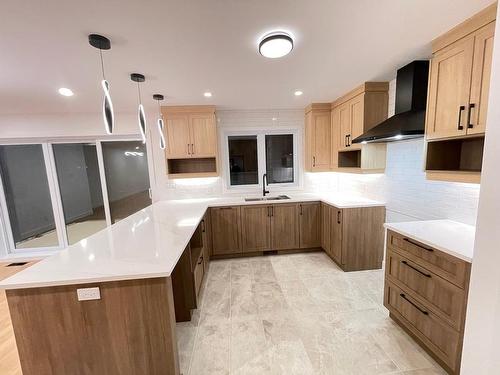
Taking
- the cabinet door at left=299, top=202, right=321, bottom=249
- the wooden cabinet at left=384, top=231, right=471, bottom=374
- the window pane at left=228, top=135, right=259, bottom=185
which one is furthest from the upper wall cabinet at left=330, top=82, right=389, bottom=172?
the window pane at left=228, top=135, right=259, bottom=185

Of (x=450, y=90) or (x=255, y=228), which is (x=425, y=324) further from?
(x=255, y=228)

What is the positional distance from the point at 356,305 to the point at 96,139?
4.60 meters

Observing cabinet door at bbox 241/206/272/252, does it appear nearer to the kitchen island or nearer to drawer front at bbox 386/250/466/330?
drawer front at bbox 386/250/466/330

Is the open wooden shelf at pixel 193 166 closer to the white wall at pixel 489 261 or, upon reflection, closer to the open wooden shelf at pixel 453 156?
the open wooden shelf at pixel 453 156

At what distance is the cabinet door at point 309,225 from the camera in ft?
11.1

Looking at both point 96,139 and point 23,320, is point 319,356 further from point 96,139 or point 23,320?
point 96,139

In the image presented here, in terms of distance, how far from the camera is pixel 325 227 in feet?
10.8

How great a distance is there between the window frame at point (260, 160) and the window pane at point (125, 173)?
55.7 inches

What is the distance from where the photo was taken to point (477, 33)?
4.72 feet

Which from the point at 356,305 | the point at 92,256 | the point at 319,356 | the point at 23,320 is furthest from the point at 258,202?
the point at 23,320

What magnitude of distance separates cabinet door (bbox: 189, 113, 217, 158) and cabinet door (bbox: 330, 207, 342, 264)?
2088mm

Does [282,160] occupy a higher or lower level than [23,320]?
higher

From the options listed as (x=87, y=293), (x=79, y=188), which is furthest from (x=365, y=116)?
(x=79, y=188)

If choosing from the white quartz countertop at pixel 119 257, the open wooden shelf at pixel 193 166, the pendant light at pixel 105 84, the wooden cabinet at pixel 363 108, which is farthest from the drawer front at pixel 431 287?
the open wooden shelf at pixel 193 166
